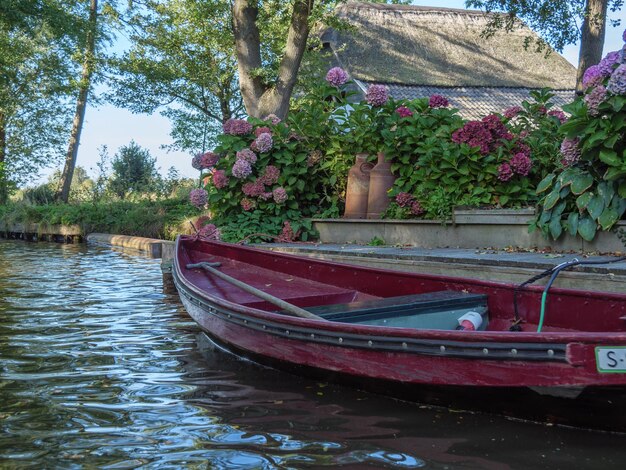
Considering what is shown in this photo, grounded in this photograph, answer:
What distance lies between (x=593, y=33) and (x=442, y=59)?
1235 centimetres

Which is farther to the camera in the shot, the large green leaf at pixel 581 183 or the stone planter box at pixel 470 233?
the stone planter box at pixel 470 233

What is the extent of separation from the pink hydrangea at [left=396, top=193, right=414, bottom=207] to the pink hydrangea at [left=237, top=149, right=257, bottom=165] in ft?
6.96

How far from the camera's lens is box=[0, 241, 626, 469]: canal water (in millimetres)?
3365

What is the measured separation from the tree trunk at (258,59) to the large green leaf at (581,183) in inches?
340

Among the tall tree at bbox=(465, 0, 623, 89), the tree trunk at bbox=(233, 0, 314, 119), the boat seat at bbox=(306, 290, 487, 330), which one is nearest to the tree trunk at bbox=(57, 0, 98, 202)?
the tree trunk at bbox=(233, 0, 314, 119)

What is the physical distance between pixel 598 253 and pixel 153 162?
77.2 feet

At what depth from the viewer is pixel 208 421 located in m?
3.99

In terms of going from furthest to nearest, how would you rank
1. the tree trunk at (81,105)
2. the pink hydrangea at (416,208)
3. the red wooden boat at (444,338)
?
the tree trunk at (81,105)
the pink hydrangea at (416,208)
the red wooden boat at (444,338)

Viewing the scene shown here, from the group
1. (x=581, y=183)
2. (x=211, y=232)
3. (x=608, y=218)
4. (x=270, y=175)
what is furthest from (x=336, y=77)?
(x=608, y=218)

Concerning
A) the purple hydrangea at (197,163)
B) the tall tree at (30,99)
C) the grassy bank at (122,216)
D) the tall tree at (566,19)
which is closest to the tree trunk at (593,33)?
the tall tree at (566,19)

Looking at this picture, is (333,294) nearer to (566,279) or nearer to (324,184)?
(566,279)

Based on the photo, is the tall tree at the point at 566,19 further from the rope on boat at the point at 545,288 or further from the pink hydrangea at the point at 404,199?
the rope on boat at the point at 545,288

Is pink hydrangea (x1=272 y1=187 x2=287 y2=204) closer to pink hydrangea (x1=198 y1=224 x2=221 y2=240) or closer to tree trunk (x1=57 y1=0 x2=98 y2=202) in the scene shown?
pink hydrangea (x1=198 y1=224 x2=221 y2=240)

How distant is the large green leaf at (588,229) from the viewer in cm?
614
